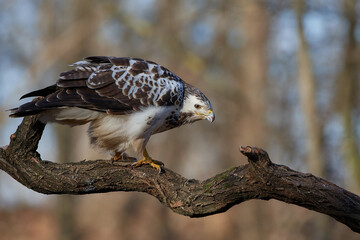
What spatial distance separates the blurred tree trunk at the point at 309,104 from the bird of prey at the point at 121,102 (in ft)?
13.7

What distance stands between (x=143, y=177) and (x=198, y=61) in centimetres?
699

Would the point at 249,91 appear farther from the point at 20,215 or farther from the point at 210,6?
the point at 20,215

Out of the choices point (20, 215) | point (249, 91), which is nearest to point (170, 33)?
point (249, 91)

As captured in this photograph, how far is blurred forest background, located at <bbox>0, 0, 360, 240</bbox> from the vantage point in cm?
987

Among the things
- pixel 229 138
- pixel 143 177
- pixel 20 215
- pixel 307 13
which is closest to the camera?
pixel 143 177

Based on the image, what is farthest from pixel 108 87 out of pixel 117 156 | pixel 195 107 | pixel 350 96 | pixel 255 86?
pixel 255 86

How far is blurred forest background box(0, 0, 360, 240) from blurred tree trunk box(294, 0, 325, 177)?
19 millimetres

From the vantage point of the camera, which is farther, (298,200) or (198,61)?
(198,61)

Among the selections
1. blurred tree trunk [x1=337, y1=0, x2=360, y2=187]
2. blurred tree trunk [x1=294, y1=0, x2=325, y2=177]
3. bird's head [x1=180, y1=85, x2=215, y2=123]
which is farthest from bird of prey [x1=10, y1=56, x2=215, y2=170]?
blurred tree trunk [x1=337, y1=0, x2=360, y2=187]

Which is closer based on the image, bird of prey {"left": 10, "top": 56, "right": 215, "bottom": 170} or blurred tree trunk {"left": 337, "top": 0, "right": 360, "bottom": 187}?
bird of prey {"left": 10, "top": 56, "right": 215, "bottom": 170}

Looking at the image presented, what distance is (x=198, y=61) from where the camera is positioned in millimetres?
11641

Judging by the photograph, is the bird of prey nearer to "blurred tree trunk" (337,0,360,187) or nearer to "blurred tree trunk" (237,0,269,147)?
"blurred tree trunk" (337,0,360,187)

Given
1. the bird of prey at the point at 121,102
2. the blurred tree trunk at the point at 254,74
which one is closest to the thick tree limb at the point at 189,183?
the bird of prey at the point at 121,102

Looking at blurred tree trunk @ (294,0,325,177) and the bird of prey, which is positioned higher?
blurred tree trunk @ (294,0,325,177)
